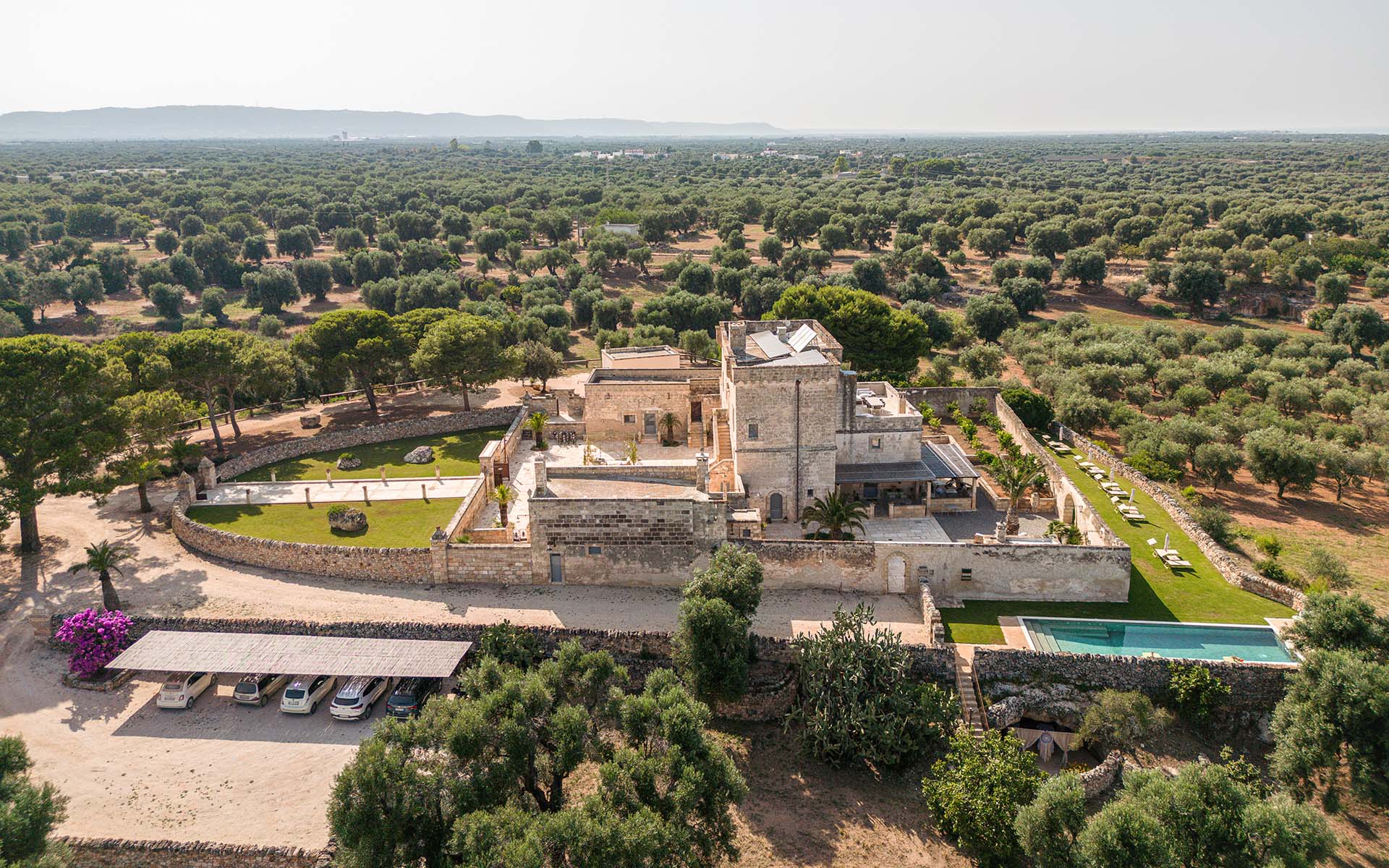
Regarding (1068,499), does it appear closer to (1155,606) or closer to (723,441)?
(1155,606)

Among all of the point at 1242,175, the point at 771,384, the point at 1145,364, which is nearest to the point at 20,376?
the point at 771,384

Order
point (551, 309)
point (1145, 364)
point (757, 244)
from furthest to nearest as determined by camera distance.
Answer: point (757, 244) < point (551, 309) < point (1145, 364)

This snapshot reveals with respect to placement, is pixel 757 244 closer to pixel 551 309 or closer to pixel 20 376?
pixel 551 309

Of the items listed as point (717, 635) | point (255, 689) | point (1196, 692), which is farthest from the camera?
point (1196, 692)

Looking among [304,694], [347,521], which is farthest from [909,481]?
[304,694]

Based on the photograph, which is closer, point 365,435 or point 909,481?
point 909,481

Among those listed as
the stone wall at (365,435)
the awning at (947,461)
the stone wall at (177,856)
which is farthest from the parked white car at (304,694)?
the awning at (947,461)
